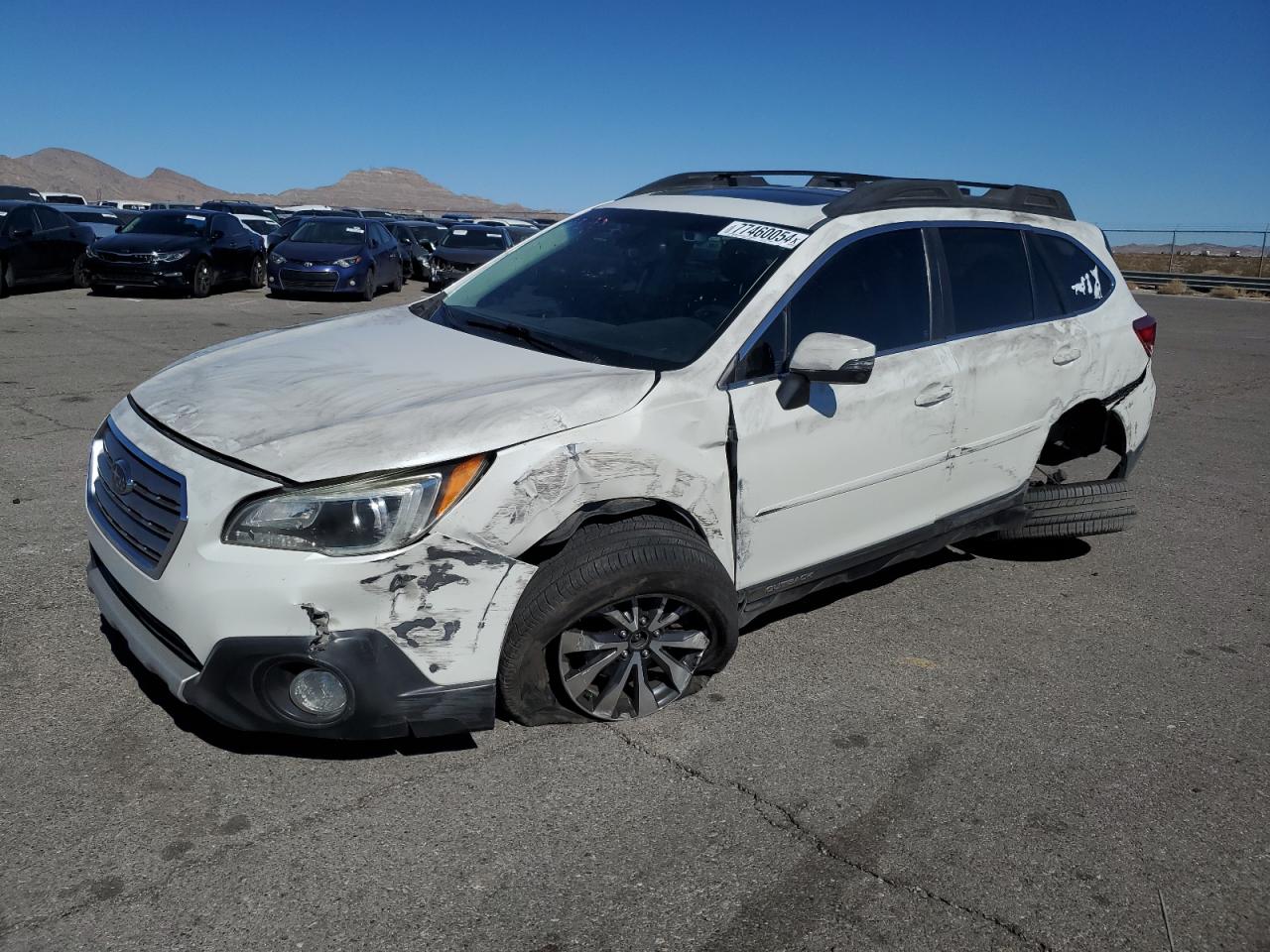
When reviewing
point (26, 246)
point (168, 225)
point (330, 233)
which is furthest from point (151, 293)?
point (330, 233)

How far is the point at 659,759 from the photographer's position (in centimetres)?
331

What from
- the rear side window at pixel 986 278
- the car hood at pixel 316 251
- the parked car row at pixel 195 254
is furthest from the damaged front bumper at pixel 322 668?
the car hood at pixel 316 251

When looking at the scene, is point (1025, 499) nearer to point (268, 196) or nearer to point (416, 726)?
point (416, 726)

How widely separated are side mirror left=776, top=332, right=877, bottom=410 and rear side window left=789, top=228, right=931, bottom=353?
0.62 feet

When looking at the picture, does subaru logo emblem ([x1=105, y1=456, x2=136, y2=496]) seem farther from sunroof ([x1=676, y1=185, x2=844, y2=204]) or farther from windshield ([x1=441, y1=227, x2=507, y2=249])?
windshield ([x1=441, y1=227, x2=507, y2=249])

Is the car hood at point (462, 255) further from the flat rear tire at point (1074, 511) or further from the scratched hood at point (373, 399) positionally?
the scratched hood at point (373, 399)

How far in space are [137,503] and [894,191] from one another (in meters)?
3.04

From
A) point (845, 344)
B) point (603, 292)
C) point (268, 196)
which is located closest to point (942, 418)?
point (845, 344)

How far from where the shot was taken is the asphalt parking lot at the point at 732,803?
2588 mm

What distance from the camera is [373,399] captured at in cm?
319

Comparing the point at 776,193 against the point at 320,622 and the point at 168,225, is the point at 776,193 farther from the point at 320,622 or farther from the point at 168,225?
the point at 168,225

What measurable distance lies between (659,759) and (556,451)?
1.05 meters

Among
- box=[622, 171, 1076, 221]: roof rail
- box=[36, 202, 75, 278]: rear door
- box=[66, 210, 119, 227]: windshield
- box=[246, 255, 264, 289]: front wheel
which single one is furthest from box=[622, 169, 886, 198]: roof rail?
box=[66, 210, 119, 227]: windshield

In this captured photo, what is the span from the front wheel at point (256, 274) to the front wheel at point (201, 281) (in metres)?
1.46
